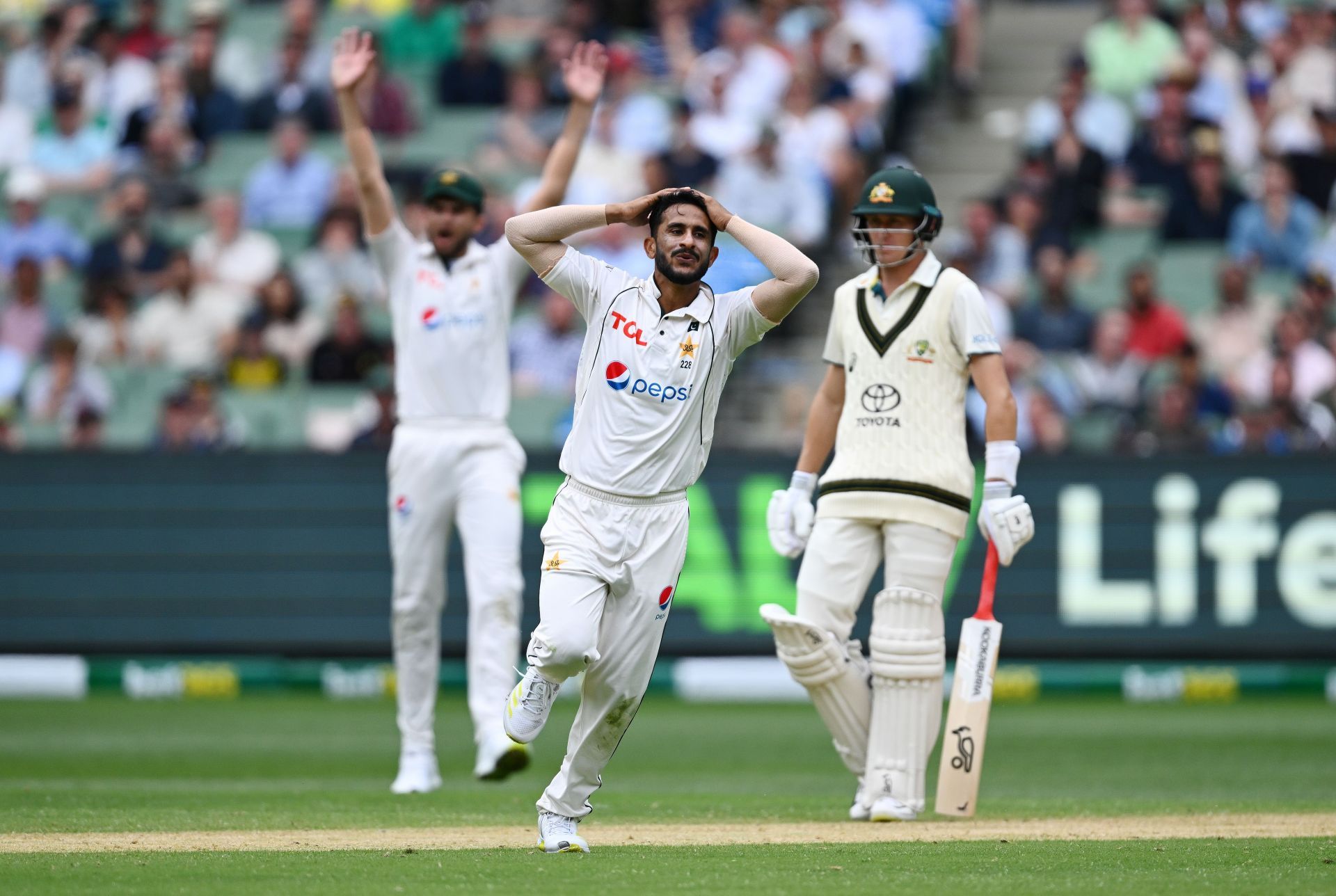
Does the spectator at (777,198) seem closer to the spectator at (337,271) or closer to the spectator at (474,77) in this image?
the spectator at (337,271)

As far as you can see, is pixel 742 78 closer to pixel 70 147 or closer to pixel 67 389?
pixel 67 389

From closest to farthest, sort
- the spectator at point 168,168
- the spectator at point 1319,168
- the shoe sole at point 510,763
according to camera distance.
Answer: the shoe sole at point 510,763, the spectator at point 1319,168, the spectator at point 168,168

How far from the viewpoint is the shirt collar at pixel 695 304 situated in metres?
6.60

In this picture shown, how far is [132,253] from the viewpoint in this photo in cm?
1675

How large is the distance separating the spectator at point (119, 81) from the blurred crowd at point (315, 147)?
24mm

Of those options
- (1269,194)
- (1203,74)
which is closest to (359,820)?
(1269,194)

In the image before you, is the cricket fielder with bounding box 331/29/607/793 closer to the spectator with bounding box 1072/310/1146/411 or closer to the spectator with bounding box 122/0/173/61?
the spectator with bounding box 1072/310/1146/411

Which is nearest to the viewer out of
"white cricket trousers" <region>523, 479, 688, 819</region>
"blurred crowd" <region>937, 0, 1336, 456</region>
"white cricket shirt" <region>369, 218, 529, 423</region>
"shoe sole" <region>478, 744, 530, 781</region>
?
"white cricket trousers" <region>523, 479, 688, 819</region>

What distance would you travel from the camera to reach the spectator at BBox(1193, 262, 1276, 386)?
14.2 metres

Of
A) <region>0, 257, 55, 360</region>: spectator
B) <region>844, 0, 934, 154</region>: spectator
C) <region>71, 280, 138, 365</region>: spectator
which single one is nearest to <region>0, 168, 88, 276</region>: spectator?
<region>0, 257, 55, 360</region>: spectator

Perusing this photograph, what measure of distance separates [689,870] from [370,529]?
309 inches

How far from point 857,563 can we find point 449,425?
6.95 ft

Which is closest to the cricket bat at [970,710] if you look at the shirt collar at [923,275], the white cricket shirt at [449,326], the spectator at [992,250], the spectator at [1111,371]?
the shirt collar at [923,275]

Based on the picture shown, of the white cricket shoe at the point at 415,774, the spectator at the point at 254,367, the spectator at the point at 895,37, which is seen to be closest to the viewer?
the white cricket shoe at the point at 415,774
